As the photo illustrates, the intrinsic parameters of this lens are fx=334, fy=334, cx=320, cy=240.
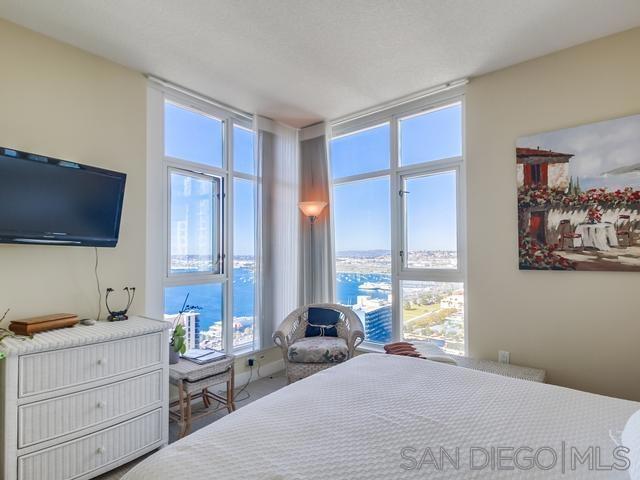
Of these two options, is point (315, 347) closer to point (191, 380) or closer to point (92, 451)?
point (191, 380)

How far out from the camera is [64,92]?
2352 millimetres

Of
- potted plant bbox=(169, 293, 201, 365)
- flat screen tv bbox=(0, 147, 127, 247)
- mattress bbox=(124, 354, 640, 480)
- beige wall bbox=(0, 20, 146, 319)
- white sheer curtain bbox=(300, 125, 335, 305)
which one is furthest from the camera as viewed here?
white sheer curtain bbox=(300, 125, 335, 305)

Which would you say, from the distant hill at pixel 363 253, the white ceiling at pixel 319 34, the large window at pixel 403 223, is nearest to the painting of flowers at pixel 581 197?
the large window at pixel 403 223

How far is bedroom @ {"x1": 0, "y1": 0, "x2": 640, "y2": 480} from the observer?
1298 millimetres

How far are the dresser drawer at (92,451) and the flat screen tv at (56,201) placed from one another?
120cm

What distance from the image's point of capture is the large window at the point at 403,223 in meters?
3.14

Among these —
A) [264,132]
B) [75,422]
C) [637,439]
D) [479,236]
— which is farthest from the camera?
[264,132]

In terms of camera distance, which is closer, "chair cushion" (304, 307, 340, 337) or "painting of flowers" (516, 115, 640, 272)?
"painting of flowers" (516, 115, 640, 272)

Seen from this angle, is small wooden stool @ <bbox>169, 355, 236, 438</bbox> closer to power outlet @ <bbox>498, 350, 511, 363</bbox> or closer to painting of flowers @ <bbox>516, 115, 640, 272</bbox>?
power outlet @ <bbox>498, 350, 511, 363</bbox>

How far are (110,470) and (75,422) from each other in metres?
0.45

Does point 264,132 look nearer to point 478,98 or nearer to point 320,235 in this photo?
point 320,235

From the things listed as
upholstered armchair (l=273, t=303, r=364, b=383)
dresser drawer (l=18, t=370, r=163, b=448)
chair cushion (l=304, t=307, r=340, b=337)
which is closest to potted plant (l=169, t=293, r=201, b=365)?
dresser drawer (l=18, t=370, r=163, b=448)

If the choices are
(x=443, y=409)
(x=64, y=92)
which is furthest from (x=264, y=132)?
(x=443, y=409)

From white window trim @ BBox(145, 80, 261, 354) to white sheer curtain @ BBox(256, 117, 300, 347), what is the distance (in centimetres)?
35
